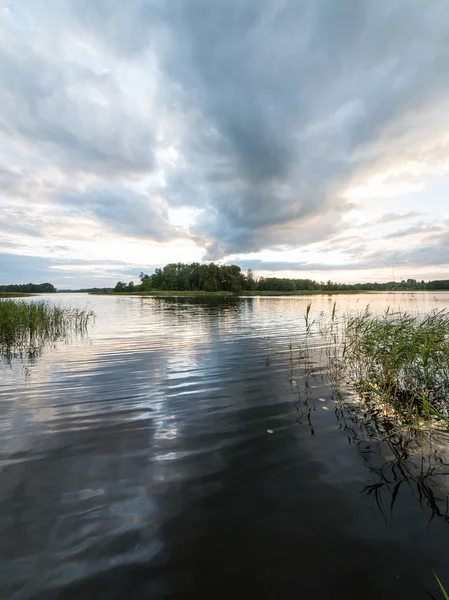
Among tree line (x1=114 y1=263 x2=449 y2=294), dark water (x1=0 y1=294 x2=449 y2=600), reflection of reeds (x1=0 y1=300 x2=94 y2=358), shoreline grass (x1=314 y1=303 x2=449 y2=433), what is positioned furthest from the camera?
tree line (x1=114 y1=263 x2=449 y2=294)

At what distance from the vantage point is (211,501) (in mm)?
4539

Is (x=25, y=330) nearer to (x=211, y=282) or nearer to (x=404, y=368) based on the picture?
(x=404, y=368)

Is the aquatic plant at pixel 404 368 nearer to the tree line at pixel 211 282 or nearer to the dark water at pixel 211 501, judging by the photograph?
the dark water at pixel 211 501

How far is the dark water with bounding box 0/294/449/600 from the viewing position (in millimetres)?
3320

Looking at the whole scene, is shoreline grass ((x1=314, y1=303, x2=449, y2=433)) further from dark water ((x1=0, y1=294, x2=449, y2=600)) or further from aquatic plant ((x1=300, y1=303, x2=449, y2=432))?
dark water ((x1=0, y1=294, x2=449, y2=600))

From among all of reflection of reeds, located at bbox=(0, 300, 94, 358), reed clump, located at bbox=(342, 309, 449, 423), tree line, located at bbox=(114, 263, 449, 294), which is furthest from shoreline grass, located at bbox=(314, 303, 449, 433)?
tree line, located at bbox=(114, 263, 449, 294)

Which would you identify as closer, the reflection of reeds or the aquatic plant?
the aquatic plant

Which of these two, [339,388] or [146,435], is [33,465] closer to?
[146,435]

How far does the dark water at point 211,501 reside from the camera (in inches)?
131

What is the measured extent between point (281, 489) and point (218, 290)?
147099 millimetres

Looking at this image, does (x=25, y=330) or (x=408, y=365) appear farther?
(x=25, y=330)

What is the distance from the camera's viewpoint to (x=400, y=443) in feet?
20.9

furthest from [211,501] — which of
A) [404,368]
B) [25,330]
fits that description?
[25,330]

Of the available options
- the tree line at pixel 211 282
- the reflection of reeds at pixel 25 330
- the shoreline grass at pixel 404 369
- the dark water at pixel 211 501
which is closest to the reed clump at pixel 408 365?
the shoreline grass at pixel 404 369
